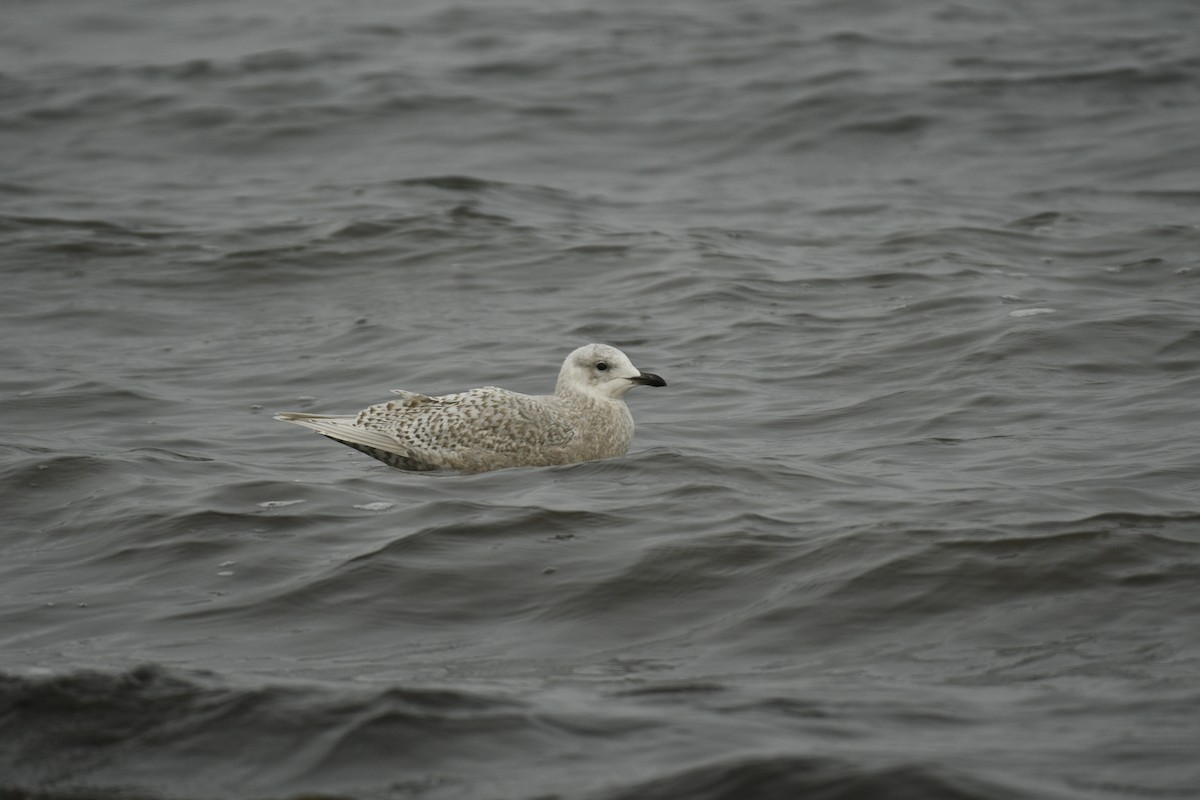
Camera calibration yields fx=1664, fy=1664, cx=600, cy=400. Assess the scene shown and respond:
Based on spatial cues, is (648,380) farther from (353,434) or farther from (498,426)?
(353,434)

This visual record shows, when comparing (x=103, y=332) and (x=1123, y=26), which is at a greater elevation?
(x=1123, y=26)

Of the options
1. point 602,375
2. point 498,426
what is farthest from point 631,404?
point 498,426

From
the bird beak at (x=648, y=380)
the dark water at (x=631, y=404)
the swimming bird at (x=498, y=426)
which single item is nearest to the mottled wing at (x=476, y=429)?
the swimming bird at (x=498, y=426)

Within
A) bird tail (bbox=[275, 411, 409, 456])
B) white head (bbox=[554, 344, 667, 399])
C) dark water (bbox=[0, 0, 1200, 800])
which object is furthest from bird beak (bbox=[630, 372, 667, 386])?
bird tail (bbox=[275, 411, 409, 456])

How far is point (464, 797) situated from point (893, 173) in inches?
491

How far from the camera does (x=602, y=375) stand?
366 inches

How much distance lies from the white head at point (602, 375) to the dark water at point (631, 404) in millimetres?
444

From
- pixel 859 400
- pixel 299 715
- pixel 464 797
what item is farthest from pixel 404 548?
pixel 859 400

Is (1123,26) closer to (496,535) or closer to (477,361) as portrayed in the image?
(477,361)

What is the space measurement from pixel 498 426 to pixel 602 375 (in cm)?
69

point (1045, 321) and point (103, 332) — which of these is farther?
point (103, 332)

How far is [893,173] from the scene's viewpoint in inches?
652

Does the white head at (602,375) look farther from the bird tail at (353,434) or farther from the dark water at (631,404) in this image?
the bird tail at (353,434)

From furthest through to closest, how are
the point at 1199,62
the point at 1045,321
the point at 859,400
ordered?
the point at 1199,62 → the point at 1045,321 → the point at 859,400
